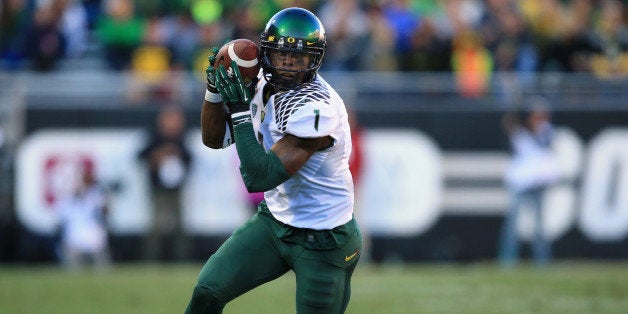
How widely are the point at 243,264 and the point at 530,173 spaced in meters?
7.93

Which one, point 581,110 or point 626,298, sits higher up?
point 581,110

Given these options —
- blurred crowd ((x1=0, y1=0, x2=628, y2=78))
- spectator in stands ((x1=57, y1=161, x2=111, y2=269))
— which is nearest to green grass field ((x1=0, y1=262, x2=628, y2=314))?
spectator in stands ((x1=57, y1=161, x2=111, y2=269))

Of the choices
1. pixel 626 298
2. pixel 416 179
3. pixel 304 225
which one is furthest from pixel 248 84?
pixel 416 179

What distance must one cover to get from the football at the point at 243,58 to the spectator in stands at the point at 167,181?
7.54 m

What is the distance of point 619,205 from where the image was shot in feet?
43.0

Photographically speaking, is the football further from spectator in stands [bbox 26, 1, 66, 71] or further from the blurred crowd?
spectator in stands [bbox 26, 1, 66, 71]

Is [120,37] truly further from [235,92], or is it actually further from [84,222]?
[235,92]

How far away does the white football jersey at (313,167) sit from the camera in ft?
17.3

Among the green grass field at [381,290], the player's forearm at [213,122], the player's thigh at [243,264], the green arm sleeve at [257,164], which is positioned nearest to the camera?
the green arm sleeve at [257,164]

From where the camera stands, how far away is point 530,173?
12.9 m

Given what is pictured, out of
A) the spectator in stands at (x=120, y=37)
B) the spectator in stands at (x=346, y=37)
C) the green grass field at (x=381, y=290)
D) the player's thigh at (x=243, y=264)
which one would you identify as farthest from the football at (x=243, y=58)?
the spectator in stands at (x=120, y=37)

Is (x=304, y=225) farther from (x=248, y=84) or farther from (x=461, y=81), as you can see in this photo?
(x=461, y=81)

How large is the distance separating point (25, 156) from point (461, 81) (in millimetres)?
4841

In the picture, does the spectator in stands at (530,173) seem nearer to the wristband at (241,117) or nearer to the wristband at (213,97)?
the wristband at (213,97)
